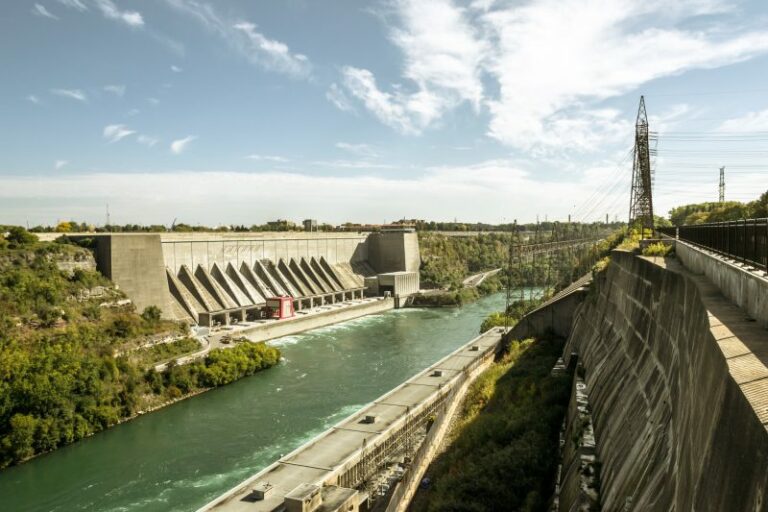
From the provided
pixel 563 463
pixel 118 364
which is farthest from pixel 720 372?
pixel 118 364

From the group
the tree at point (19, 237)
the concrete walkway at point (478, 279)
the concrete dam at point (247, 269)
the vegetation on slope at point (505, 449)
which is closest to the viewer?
the vegetation on slope at point (505, 449)

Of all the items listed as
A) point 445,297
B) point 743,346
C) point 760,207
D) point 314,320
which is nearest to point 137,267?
point 314,320

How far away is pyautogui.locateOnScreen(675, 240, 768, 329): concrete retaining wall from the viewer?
5.40 meters

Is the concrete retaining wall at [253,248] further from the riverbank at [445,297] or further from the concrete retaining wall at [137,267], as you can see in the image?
the riverbank at [445,297]

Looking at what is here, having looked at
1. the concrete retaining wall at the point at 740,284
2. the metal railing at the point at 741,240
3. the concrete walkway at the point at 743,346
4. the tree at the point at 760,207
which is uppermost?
the tree at the point at 760,207

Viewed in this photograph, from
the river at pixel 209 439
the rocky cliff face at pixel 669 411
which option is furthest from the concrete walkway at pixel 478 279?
the rocky cliff face at pixel 669 411

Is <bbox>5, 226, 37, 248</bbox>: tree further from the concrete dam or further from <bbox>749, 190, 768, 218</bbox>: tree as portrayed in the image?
<bbox>749, 190, 768, 218</bbox>: tree

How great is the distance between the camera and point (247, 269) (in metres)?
46.7

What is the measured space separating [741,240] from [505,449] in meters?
7.66

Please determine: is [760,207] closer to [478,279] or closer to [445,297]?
[445,297]

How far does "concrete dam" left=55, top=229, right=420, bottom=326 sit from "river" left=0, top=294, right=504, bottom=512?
27.7ft

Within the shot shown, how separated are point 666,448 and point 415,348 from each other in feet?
99.3

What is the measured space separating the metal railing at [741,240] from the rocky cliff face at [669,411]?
73cm

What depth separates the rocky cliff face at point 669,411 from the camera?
3.41m
